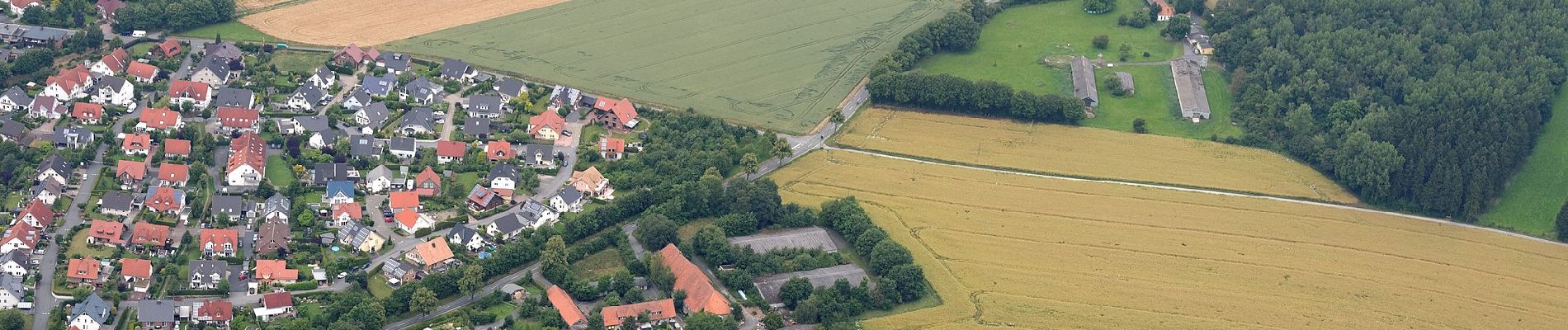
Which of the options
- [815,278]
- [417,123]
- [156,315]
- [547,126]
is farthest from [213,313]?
[547,126]

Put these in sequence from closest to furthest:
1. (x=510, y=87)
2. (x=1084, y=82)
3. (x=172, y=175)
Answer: (x=172, y=175), (x=510, y=87), (x=1084, y=82)

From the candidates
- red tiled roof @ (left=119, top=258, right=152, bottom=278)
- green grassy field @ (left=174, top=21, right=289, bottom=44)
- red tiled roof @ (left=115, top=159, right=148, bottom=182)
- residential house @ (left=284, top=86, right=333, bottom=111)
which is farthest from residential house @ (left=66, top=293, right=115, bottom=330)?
green grassy field @ (left=174, top=21, right=289, bottom=44)

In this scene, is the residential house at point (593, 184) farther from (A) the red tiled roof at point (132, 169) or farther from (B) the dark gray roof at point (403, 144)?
(A) the red tiled roof at point (132, 169)

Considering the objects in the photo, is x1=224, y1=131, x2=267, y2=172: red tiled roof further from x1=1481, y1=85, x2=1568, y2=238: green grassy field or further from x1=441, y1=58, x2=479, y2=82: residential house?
x1=1481, y1=85, x2=1568, y2=238: green grassy field

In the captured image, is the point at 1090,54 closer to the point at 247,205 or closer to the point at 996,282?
the point at 996,282

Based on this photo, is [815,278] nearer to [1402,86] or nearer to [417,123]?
[417,123]

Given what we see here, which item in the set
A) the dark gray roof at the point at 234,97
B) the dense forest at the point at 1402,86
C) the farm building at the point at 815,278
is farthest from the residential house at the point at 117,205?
the dense forest at the point at 1402,86
